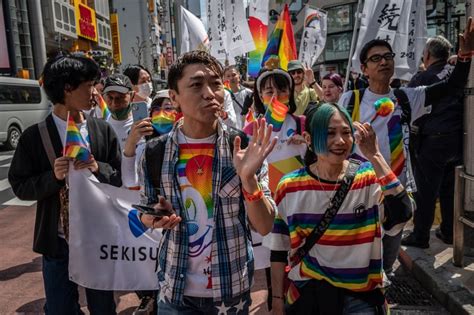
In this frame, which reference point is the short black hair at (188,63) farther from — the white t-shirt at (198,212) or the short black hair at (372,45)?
the short black hair at (372,45)

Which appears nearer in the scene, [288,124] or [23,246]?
[288,124]

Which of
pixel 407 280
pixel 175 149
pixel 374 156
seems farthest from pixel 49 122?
pixel 407 280

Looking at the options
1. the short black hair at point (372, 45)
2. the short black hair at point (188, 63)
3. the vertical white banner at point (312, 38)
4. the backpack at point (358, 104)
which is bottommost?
the backpack at point (358, 104)

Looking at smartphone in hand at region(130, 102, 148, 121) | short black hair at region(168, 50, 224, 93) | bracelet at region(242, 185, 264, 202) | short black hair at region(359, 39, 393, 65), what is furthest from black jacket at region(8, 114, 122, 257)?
short black hair at region(359, 39, 393, 65)

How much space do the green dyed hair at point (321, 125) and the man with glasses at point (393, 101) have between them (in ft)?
3.39

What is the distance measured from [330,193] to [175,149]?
29.9 inches

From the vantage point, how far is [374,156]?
1997mm

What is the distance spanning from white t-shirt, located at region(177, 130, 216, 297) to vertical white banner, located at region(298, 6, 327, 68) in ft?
19.4

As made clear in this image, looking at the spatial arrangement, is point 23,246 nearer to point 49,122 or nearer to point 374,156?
point 49,122

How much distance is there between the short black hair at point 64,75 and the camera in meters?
2.49

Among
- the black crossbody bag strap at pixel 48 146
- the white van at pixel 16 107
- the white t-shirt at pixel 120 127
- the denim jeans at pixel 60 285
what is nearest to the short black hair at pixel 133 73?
the white t-shirt at pixel 120 127

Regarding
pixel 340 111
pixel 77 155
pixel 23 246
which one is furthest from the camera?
pixel 23 246

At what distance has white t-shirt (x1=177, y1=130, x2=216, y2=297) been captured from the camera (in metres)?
1.89

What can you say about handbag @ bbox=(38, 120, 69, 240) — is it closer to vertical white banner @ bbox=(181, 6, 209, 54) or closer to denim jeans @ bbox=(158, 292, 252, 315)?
denim jeans @ bbox=(158, 292, 252, 315)
